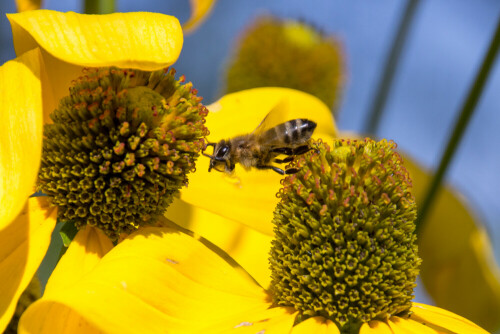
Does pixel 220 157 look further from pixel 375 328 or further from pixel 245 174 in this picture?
pixel 375 328

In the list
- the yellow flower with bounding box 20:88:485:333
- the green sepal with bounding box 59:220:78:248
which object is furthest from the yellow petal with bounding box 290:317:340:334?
the green sepal with bounding box 59:220:78:248

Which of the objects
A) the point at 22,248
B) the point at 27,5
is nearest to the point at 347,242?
the point at 22,248

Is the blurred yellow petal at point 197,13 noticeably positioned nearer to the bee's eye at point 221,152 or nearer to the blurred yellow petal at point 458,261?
the bee's eye at point 221,152

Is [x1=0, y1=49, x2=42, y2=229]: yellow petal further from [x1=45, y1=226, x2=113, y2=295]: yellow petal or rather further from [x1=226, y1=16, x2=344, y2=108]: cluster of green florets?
[x1=226, y1=16, x2=344, y2=108]: cluster of green florets

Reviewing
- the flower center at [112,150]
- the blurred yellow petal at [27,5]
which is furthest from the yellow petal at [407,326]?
the blurred yellow petal at [27,5]

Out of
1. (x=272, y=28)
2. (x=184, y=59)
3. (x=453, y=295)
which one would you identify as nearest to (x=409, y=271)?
(x=453, y=295)
